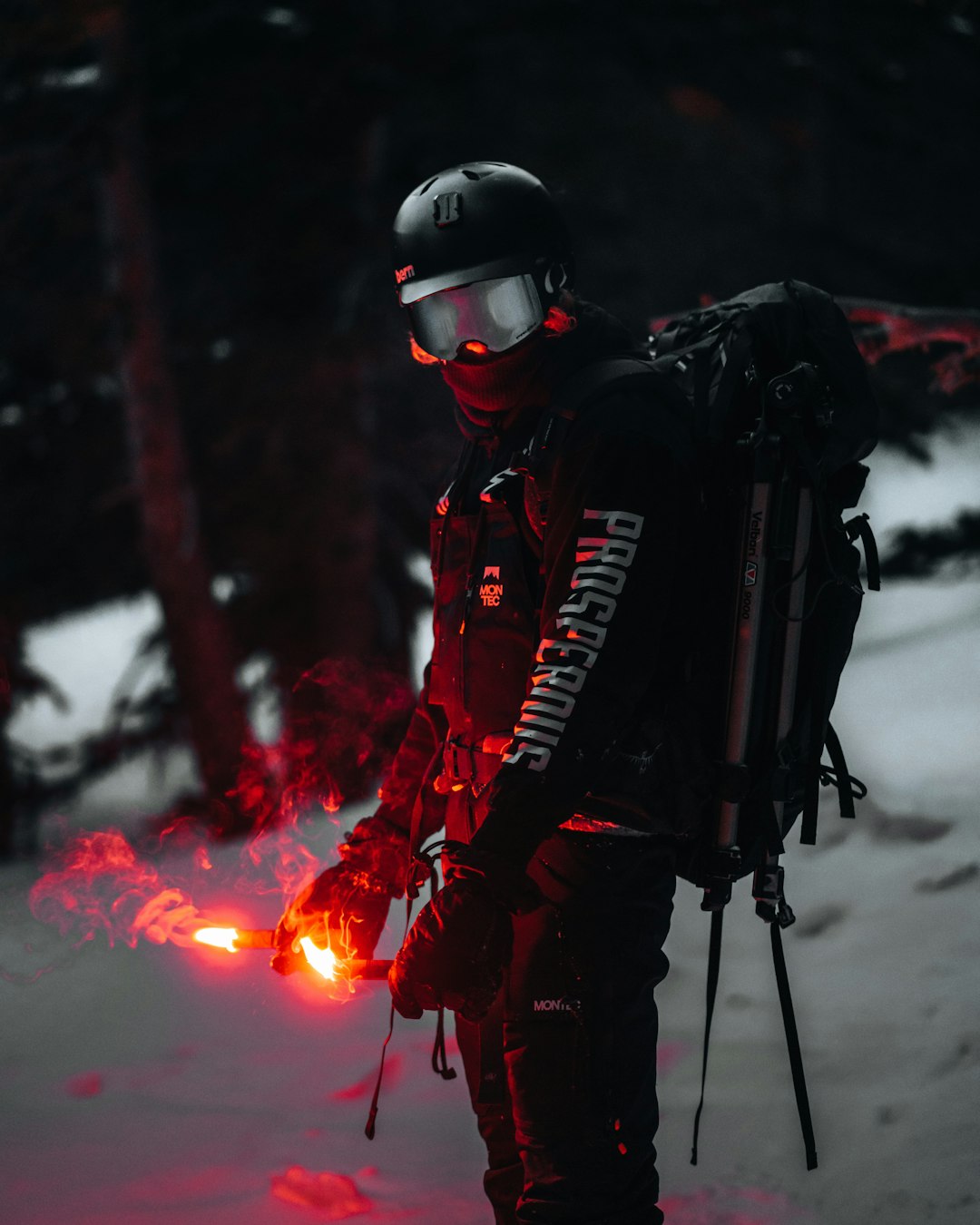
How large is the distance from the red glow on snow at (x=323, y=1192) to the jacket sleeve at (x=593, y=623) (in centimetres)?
214

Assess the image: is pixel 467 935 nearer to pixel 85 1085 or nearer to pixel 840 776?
pixel 840 776

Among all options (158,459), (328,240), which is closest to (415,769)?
(158,459)

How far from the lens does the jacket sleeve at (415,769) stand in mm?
2850

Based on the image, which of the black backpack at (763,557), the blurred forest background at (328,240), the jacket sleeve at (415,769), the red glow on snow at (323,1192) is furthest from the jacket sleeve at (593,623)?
the blurred forest background at (328,240)

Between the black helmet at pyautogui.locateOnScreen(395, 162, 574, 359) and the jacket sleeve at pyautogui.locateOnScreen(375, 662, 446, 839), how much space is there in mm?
865

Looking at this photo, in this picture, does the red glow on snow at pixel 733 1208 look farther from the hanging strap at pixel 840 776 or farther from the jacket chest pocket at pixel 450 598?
the jacket chest pocket at pixel 450 598

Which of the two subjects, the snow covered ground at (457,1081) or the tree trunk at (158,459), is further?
the tree trunk at (158,459)

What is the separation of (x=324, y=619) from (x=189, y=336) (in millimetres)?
3032

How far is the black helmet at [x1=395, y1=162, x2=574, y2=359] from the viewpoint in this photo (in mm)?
2420

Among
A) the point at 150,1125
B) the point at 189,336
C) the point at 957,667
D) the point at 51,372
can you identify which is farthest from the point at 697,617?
the point at 51,372

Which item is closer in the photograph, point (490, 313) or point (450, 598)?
point (490, 313)

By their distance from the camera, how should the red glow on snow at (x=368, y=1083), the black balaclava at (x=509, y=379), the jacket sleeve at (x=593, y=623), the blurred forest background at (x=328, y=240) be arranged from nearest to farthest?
the jacket sleeve at (x=593, y=623)
the black balaclava at (x=509, y=379)
the red glow on snow at (x=368, y=1083)
the blurred forest background at (x=328, y=240)

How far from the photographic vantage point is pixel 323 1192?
3742 mm

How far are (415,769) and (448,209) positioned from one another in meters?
1.34
